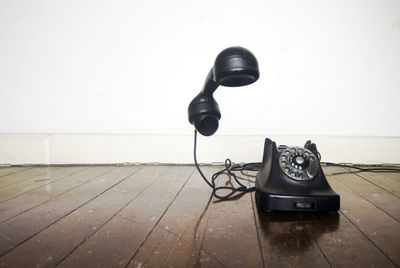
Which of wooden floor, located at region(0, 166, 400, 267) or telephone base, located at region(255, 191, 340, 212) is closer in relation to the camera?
wooden floor, located at region(0, 166, 400, 267)

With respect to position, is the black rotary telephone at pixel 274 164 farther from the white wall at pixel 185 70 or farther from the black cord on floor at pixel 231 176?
the white wall at pixel 185 70

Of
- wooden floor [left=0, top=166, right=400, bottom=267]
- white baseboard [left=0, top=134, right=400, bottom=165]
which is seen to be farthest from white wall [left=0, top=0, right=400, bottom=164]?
wooden floor [left=0, top=166, right=400, bottom=267]

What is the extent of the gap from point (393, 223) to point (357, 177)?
47 cm

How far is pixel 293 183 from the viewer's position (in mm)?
573

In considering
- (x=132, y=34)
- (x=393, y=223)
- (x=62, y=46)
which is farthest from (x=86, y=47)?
(x=393, y=223)

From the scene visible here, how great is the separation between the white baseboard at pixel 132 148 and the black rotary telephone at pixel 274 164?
46cm

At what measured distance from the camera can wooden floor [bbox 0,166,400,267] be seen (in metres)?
0.36

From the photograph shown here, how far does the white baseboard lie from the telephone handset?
0.46m

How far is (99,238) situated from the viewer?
1.40ft

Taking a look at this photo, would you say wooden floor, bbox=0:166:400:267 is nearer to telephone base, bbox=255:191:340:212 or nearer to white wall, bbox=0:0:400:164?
telephone base, bbox=255:191:340:212

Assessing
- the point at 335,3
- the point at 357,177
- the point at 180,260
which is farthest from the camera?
the point at 335,3

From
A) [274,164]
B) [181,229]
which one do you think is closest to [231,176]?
[274,164]

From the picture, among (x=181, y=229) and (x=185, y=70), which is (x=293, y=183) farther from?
(x=185, y=70)

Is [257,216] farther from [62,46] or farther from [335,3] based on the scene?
[62,46]
